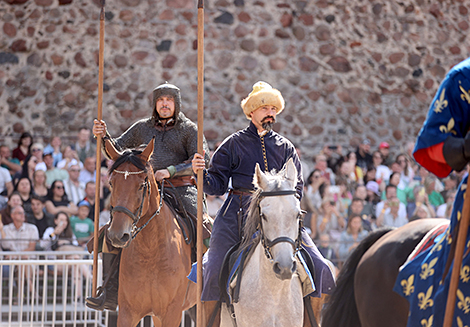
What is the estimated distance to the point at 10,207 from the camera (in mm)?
8961

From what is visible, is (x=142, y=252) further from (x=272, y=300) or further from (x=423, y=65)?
(x=423, y=65)

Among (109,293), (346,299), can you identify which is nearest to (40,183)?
(109,293)

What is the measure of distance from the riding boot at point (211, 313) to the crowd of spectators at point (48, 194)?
13.9 feet

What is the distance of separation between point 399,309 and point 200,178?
167 centimetres

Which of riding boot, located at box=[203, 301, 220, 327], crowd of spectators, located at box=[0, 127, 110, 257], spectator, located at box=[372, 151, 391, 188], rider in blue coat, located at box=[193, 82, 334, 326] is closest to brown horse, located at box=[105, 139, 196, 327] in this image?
rider in blue coat, located at box=[193, 82, 334, 326]

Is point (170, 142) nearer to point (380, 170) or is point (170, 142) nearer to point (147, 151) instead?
point (147, 151)

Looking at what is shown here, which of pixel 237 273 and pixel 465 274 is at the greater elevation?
pixel 465 274

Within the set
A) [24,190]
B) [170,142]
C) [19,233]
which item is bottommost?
[19,233]

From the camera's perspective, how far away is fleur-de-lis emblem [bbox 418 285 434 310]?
3.12 m

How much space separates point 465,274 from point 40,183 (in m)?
7.50

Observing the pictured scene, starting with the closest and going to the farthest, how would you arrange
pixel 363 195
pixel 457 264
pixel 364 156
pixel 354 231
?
pixel 457 264 < pixel 354 231 < pixel 363 195 < pixel 364 156

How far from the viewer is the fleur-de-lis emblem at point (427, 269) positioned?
3180 mm

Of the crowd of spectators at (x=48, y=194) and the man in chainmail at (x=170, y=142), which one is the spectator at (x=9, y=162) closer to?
the crowd of spectators at (x=48, y=194)

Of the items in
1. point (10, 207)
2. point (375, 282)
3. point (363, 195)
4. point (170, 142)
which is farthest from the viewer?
point (363, 195)
